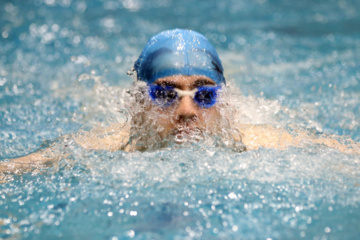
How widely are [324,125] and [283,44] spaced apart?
2.49 meters

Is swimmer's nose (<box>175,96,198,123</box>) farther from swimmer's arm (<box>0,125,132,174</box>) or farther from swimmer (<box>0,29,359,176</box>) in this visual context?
swimmer's arm (<box>0,125,132,174</box>)

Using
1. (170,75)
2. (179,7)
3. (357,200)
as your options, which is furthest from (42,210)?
(179,7)

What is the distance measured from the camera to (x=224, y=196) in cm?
197

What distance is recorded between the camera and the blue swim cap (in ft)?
8.02

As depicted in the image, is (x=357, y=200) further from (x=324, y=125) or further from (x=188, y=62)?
(x=324, y=125)

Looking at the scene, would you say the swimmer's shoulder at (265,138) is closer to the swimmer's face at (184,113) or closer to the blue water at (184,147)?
the blue water at (184,147)

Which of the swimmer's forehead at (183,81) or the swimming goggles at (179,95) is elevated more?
the swimmer's forehead at (183,81)

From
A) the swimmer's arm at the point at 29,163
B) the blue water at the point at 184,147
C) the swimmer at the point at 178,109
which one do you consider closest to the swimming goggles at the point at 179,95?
the swimmer at the point at 178,109

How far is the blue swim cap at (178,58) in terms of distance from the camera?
96.3 inches

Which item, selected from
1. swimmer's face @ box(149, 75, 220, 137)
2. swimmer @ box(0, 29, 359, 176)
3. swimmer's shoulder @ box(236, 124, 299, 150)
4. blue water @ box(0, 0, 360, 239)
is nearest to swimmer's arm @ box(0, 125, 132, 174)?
swimmer @ box(0, 29, 359, 176)

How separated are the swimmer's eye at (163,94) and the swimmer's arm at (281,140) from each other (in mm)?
625

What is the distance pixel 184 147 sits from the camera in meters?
2.38

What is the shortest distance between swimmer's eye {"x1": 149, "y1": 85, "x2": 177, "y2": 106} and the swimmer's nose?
0.06 meters

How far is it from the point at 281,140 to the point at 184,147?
67 centimetres
